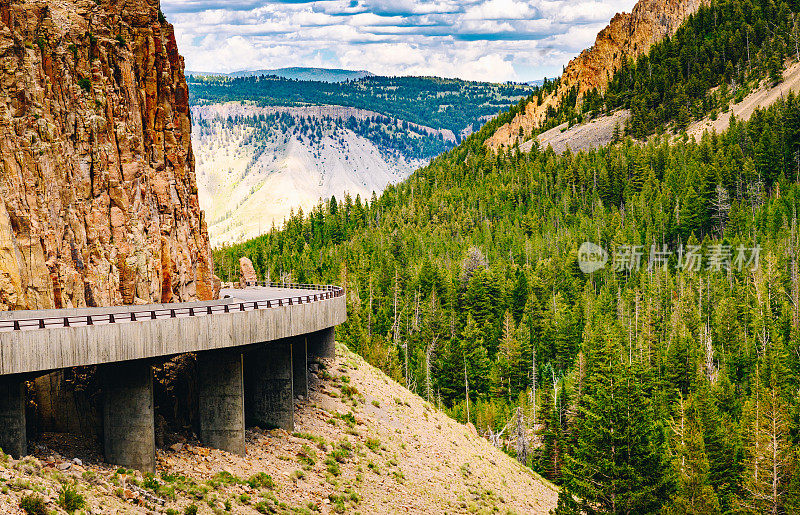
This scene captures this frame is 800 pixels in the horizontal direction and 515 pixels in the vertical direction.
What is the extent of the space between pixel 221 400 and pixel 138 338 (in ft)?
17.6

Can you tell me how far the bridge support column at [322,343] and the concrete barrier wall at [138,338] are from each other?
25.7 ft

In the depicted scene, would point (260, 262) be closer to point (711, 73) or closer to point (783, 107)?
point (783, 107)

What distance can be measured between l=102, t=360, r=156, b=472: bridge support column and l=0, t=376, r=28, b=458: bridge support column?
309 cm

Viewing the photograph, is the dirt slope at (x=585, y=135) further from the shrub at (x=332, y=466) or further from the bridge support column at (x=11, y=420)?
the bridge support column at (x=11, y=420)

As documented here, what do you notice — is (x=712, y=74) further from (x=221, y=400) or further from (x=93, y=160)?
(x=221, y=400)

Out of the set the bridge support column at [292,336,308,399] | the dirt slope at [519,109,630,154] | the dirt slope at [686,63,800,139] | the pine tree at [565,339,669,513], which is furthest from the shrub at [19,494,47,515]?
the dirt slope at [519,109,630,154]

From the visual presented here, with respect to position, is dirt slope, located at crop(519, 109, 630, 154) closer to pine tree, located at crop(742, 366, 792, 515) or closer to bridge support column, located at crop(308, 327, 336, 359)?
pine tree, located at crop(742, 366, 792, 515)

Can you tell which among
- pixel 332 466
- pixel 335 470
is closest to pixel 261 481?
pixel 335 470

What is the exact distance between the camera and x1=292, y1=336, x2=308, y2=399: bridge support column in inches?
1558

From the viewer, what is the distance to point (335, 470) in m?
33.6

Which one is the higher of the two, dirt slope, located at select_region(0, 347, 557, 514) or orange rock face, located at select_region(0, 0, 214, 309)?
orange rock face, located at select_region(0, 0, 214, 309)

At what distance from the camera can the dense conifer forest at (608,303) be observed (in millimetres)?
45562

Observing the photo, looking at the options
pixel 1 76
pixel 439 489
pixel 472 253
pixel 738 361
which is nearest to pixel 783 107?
pixel 472 253

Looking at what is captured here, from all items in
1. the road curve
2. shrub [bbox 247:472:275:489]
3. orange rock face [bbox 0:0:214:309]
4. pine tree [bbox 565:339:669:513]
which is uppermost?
orange rock face [bbox 0:0:214:309]
